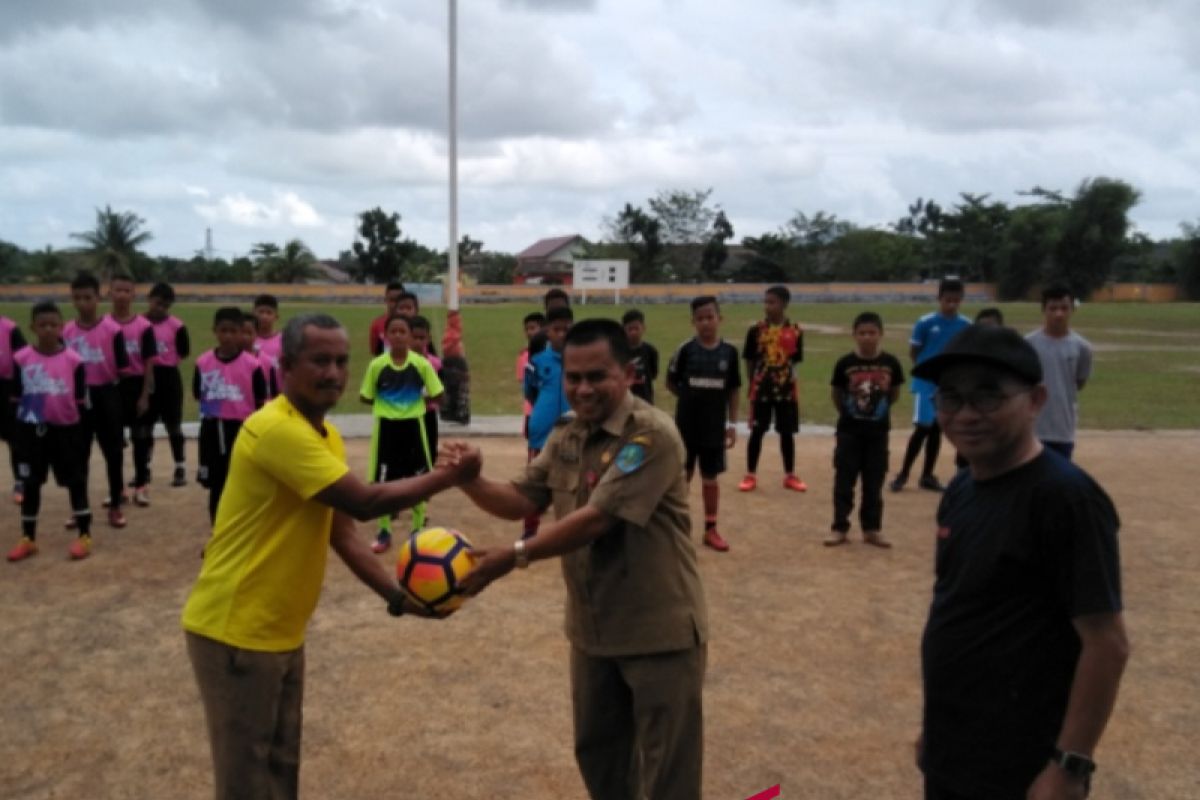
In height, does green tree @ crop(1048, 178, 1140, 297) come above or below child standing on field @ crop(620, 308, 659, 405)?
above

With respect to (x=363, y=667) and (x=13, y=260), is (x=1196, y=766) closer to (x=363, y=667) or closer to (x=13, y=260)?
(x=363, y=667)

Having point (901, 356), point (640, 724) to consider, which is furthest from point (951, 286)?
point (901, 356)

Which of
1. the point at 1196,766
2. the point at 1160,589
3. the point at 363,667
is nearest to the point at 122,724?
the point at 363,667

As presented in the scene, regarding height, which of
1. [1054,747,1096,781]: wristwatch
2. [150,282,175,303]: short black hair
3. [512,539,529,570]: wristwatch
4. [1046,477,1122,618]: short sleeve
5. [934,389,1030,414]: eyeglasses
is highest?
[150,282,175,303]: short black hair

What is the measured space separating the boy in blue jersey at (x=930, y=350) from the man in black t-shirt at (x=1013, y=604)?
7278mm

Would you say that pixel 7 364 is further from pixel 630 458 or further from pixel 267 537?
pixel 630 458

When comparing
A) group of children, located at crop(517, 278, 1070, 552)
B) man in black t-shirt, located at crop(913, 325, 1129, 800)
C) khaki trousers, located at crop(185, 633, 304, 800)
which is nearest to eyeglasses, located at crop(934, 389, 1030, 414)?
man in black t-shirt, located at crop(913, 325, 1129, 800)

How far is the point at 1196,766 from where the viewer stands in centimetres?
444

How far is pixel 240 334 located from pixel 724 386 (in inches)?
160

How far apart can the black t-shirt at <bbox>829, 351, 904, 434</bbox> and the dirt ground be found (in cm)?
101

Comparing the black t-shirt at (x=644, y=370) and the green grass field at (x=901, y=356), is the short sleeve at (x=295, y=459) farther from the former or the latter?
the green grass field at (x=901, y=356)

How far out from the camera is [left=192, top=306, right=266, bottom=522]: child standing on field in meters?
7.97

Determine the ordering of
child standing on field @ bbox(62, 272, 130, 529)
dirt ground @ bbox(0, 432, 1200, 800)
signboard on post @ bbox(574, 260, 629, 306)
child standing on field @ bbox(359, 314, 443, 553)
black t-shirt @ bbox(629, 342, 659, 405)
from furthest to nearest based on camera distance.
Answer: signboard on post @ bbox(574, 260, 629, 306), black t-shirt @ bbox(629, 342, 659, 405), child standing on field @ bbox(62, 272, 130, 529), child standing on field @ bbox(359, 314, 443, 553), dirt ground @ bbox(0, 432, 1200, 800)

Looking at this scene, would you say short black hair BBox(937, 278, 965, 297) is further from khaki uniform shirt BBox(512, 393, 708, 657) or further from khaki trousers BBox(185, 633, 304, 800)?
khaki trousers BBox(185, 633, 304, 800)
